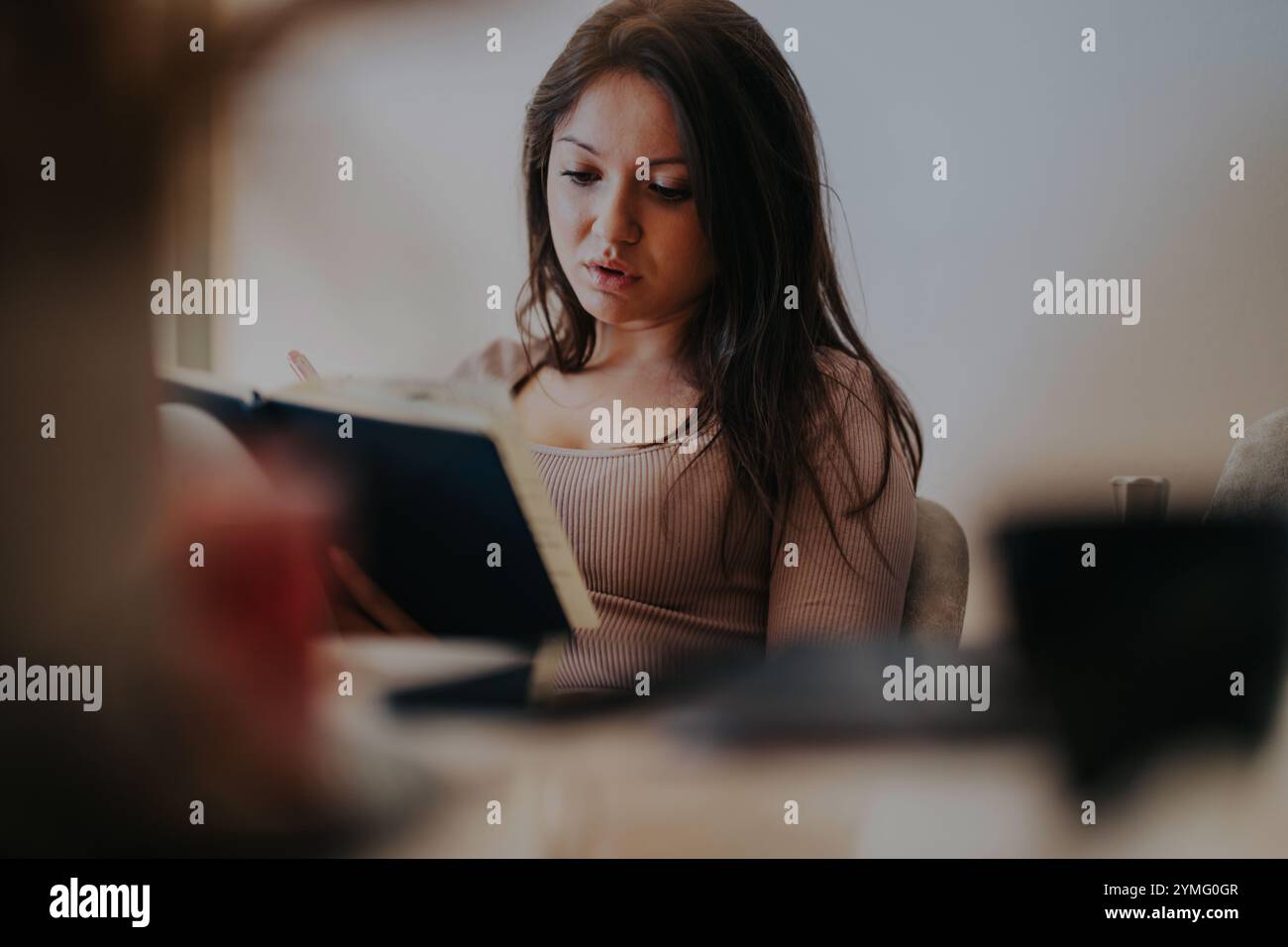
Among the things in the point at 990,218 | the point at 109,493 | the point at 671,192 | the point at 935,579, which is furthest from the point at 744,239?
the point at 109,493

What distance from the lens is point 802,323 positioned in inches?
61.7

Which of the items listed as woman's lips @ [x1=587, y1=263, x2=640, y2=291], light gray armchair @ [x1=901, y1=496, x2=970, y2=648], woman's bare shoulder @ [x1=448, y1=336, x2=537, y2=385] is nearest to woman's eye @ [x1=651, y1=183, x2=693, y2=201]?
woman's lips @ [x1=587, y1=263, x2=640, y2=291]

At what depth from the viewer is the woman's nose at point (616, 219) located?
1.53m

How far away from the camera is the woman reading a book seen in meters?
1.53

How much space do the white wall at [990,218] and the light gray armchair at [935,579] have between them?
0.08 feet

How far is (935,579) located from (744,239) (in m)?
0.52

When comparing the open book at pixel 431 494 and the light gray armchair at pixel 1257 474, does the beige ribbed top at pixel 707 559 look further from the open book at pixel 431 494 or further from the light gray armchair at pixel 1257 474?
the light gray armchair at pixel 1257 474

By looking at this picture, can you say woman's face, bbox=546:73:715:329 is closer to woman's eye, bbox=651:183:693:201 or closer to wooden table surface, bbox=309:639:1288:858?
woman's eye, bbox=651:183:693:201

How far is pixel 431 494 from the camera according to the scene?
1551 millimetres

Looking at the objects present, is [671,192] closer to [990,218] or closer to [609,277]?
[609,277]

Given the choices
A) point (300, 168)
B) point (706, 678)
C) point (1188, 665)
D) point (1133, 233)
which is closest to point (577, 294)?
point (300, 168)

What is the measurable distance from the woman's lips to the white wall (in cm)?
11

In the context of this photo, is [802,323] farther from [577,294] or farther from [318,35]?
[318,35]

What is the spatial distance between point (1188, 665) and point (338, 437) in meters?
1.20
